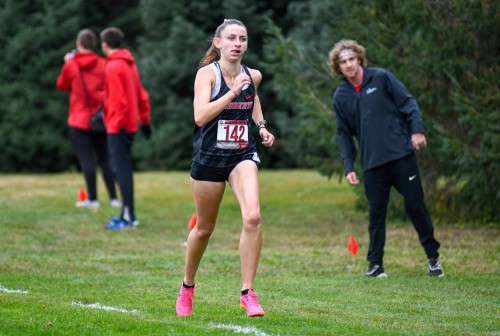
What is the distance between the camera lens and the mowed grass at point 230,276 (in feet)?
22.2

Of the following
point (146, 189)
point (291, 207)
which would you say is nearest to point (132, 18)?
point (146, 189)

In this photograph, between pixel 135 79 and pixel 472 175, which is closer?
pixel 472 175

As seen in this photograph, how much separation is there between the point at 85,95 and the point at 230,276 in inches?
237

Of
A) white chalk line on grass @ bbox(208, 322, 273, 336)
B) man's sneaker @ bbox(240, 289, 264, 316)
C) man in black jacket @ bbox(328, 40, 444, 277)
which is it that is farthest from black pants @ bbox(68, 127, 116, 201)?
white chalk line on grass @ bbox(208, 322, 273, 336)

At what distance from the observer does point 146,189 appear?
63.4 feet

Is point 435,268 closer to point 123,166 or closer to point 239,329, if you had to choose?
point 239,329

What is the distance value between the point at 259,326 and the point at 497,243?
18.6 ft

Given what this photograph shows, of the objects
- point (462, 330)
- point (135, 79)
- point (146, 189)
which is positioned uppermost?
point (135, 79)

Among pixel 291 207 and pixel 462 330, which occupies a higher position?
pixel 462 330

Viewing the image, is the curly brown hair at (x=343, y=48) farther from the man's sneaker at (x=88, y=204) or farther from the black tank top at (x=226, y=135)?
the man's sneaker at (x=88, y=204)

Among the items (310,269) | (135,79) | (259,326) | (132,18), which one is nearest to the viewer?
(259,326)

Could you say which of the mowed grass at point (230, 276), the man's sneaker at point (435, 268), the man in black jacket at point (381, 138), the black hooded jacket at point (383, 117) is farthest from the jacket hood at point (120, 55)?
the man's sneaker at point (435, 268)

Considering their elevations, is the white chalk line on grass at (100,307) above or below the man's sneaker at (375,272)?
above

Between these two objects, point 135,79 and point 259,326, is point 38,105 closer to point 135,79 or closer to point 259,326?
point 135,79
